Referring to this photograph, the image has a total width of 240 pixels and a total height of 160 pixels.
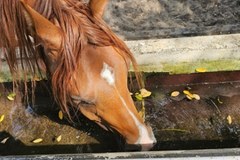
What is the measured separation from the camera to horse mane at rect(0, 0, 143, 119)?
2.13 metres

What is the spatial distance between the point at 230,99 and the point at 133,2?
5.69ft

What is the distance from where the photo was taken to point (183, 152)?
7.29 ft

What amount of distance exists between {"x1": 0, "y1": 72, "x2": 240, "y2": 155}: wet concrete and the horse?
88 cm

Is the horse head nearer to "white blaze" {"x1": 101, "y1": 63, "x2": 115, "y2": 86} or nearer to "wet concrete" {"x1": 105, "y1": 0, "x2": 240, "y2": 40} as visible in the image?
"white blaze" {"x1": 101, "y1": 63, "x2": 115, "y2": 86}

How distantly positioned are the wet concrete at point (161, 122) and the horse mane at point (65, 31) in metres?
1.05

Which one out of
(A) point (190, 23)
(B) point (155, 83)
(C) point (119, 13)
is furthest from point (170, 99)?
(C) point (119, 13)

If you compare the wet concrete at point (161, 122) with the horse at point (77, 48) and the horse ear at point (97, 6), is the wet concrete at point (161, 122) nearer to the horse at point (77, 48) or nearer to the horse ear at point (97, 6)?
the horse at point (77, 48)

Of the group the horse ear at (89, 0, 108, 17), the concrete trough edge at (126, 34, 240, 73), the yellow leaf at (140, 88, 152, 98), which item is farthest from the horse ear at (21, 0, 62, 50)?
the concrete trough edge at (126, 34, 240, 73)

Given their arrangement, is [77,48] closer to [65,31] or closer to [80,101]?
[65,31]

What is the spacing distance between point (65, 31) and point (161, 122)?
61.5 inches

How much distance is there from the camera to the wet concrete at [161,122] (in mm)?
3252

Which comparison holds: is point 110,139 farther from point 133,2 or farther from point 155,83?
point 133,2

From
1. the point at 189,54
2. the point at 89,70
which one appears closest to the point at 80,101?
the point at 89,70

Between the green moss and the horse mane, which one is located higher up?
the horse mane
